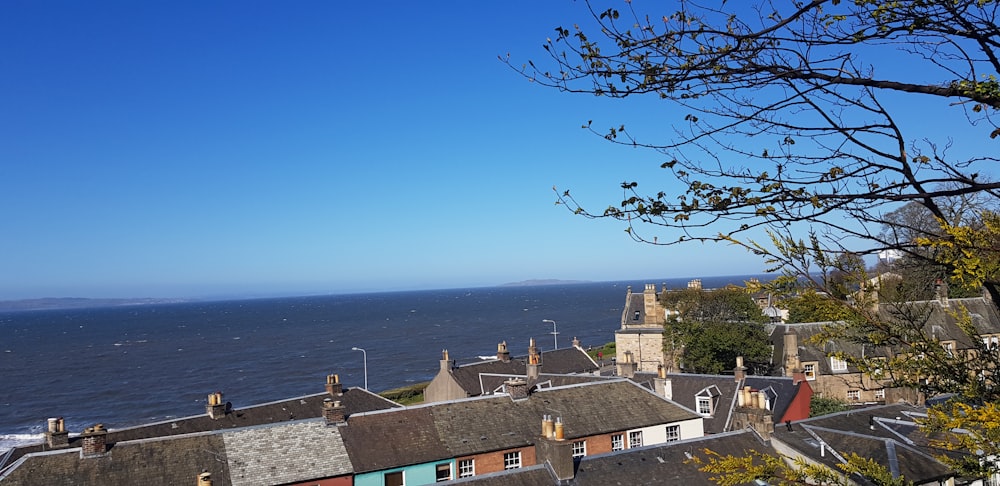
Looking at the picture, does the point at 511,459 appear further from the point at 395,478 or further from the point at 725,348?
the point at 725,348

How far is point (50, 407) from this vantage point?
8200 centimetres

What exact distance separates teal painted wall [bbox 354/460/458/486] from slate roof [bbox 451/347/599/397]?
1779 cm

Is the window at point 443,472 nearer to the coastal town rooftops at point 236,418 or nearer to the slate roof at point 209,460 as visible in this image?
the slate roof at point 209,460

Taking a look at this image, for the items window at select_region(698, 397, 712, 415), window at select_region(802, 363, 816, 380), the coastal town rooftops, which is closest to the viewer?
the coastal town rooftops

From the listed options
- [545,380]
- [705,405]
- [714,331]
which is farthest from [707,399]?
[714,331]

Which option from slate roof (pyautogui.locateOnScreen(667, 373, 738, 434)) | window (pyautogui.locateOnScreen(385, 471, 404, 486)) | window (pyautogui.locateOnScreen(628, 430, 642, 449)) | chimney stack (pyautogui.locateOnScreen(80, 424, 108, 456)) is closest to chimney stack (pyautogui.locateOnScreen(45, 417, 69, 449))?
chimney stack (pyautogui.locateOnScreen(80, 424, 108, 456))

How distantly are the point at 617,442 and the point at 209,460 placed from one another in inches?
690

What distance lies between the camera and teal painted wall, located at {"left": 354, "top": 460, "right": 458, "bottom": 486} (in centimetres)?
2917

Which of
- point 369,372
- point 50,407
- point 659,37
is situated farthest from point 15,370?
point 659,37

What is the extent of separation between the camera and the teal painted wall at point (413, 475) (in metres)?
29.2

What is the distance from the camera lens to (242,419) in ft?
124

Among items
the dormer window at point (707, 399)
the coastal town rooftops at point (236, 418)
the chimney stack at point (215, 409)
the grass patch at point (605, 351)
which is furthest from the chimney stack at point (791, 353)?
the chimney stack at point (215, 409)

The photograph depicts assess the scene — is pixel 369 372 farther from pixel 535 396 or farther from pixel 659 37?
pixel 659 37

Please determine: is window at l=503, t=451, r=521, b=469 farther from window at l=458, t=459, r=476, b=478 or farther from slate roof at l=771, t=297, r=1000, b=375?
slate roof at l=771, t=297, r=1000, b=375
